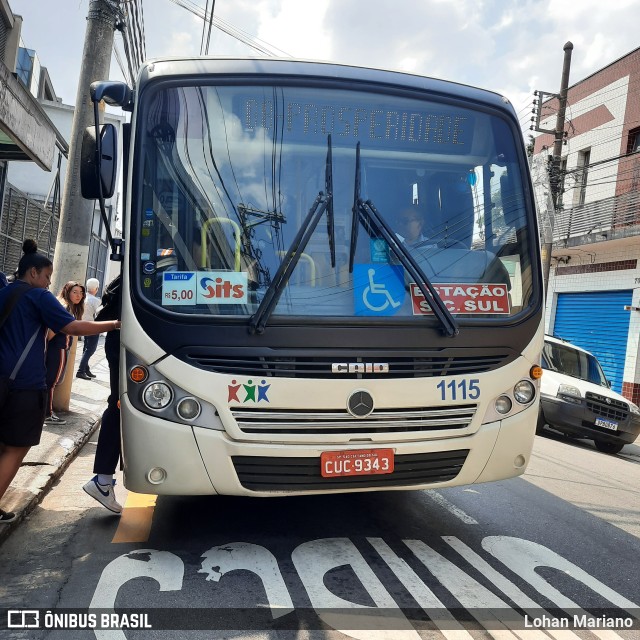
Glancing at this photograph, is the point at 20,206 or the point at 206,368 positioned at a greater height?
the point at 20,206

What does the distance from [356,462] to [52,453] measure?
11.7 feet

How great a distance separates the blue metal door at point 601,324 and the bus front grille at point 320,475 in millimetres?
14194

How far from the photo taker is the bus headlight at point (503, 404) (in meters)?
4.13

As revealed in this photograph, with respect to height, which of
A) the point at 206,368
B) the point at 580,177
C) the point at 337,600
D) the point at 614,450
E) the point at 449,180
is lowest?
the point at 614,450

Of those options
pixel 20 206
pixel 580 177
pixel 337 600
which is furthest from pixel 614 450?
pixel 580 177

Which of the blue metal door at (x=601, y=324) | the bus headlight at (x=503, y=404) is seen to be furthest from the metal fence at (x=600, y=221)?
the bus headlight at (x=503, y=404)

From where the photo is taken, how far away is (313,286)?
3902 mm

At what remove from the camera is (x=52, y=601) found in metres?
3.32

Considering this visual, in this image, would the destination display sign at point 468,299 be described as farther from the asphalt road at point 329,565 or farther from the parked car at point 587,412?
the parked car at point 587,412

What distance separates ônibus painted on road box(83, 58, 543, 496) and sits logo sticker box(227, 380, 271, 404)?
0.01 meters

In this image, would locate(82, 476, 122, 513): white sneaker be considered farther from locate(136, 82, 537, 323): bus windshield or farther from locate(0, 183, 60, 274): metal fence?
locate(0, 183, 60, 274): metal fence

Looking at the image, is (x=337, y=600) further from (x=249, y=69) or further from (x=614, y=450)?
(x=614, y=450)

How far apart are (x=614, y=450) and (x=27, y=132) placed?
9739mm

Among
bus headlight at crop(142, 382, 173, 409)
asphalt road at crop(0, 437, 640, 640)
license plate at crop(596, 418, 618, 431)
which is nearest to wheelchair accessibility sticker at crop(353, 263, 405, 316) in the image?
bus headlight at crop(142, 382, 173, 409)
